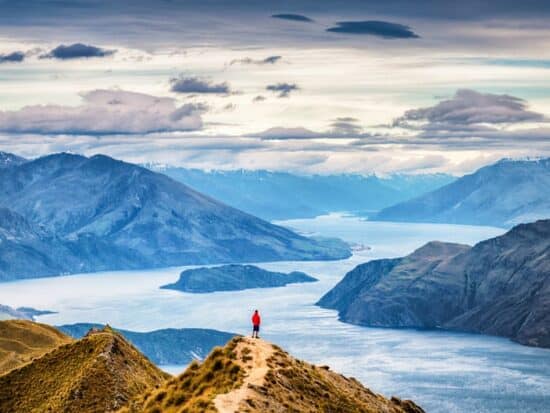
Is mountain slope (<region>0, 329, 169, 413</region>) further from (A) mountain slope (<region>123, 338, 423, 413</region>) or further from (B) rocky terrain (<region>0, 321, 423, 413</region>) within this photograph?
(A) mountain slope (<region>123, 338, 423, 413</region>)

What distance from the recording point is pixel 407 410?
104375 mm

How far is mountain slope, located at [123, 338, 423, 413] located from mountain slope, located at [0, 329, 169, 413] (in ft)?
82.1

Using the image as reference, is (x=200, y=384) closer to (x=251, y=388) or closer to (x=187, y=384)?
(x=187, y=384)

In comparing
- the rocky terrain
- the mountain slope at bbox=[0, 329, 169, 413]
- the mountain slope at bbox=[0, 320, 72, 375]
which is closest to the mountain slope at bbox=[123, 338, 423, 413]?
the rocky terrain

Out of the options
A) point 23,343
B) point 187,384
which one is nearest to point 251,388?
point 187,384

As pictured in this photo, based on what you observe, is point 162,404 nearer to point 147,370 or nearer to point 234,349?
point 234,349

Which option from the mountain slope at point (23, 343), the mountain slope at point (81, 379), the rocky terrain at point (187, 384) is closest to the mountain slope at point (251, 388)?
the rocky terrain at point (187, 384)

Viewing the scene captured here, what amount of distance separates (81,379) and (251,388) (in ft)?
152

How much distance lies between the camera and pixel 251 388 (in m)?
79.0

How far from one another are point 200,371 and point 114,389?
36230 mm

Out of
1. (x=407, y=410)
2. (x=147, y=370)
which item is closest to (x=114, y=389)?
(x=147, y=370)

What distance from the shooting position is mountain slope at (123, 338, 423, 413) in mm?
77000

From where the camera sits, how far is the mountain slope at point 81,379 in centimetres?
11712

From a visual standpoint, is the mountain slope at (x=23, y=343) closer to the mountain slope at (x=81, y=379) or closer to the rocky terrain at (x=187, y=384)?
the mountain slope at (x=81, y=379)
